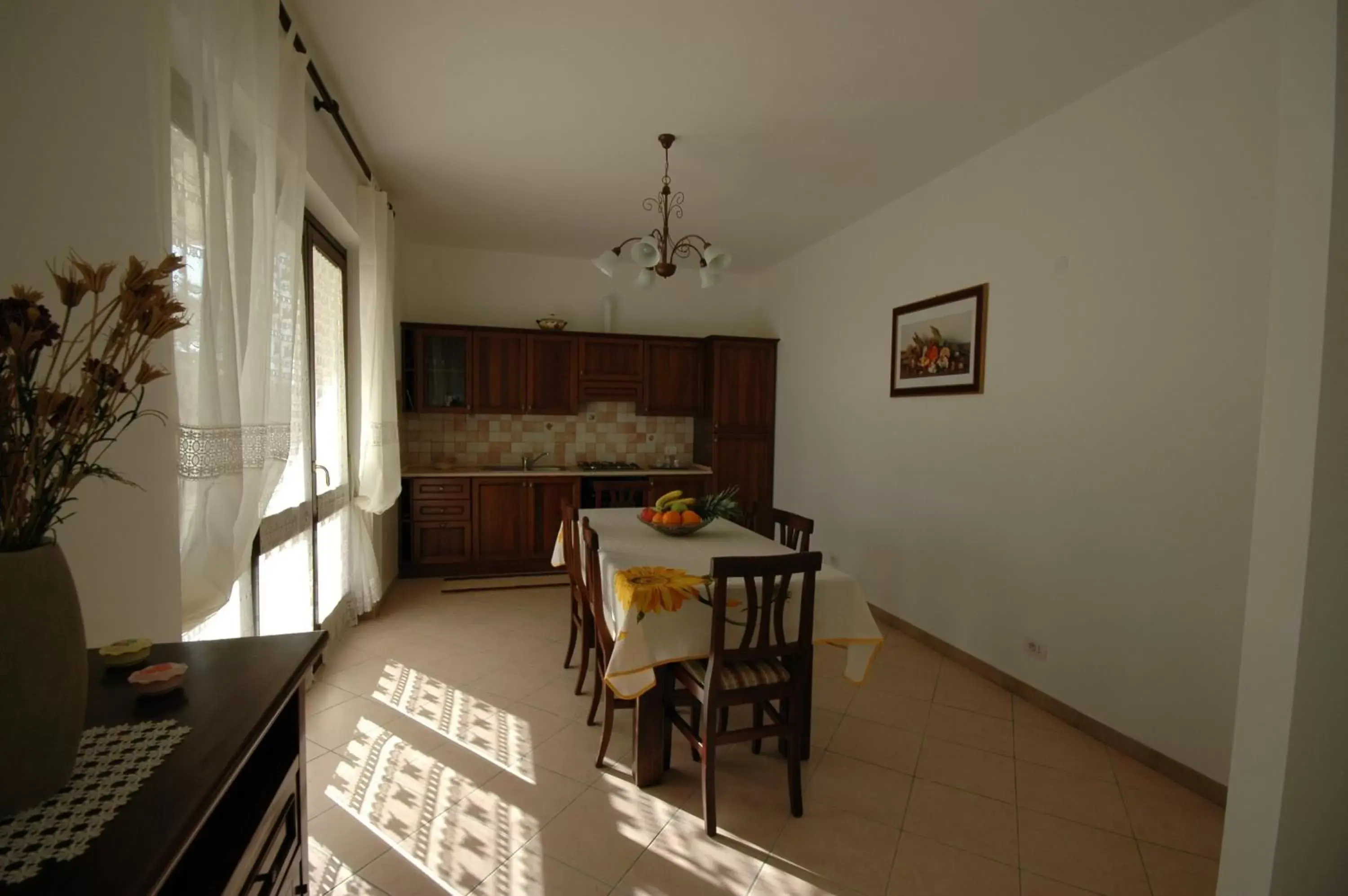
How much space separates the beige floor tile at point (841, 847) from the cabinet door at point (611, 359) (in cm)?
390

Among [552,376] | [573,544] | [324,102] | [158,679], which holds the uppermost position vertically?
[324,102]

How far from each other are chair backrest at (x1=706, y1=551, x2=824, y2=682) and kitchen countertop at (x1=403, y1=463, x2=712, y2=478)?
3085 mm

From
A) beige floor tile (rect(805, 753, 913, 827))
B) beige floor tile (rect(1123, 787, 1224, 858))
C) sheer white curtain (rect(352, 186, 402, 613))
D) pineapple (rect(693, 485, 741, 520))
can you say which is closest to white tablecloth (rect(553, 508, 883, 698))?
pineapple (rect(693, 485, 741, 520))

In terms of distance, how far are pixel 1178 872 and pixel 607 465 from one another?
173 inches

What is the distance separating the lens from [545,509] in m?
4.89

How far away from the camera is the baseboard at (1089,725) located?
214cm

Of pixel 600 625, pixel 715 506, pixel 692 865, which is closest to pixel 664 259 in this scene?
pixel 715 506

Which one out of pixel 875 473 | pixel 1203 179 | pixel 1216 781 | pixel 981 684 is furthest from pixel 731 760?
pixel 1203 179

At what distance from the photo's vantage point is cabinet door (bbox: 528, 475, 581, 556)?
4.86 m

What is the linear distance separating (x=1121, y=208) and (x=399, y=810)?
3.65 m

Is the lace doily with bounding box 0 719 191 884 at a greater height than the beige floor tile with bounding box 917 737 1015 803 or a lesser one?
greater

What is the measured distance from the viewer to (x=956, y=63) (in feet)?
7.62

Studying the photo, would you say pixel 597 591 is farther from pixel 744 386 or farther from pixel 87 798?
pixel 744 386

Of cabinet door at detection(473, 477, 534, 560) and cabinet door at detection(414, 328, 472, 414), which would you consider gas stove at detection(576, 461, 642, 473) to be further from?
cabinet door at detection(414, 328, 472, 414)
